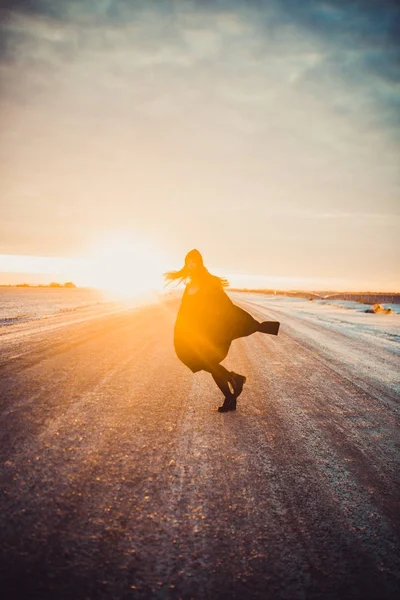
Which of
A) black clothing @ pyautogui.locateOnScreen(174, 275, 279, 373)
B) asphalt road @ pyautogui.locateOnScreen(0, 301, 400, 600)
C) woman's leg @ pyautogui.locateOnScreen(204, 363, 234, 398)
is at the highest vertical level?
black clothing @ pyautogui.locateOnScreen(174, 275, 279, 373)

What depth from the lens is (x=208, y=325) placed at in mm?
4996

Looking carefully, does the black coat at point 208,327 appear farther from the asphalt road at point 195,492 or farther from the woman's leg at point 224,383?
the asphalt road at point 195,492

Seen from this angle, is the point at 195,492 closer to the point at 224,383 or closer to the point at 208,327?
the point at 224,383

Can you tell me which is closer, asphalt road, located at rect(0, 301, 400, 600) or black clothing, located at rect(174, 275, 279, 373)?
asphalt road, located at rect(0, 301, 400, 600)

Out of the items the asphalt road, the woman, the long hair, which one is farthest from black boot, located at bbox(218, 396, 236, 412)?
the long hair

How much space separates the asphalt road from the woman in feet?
2.22

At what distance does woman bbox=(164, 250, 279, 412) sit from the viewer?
498 centimetres

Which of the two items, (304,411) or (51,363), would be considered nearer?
(304,411)

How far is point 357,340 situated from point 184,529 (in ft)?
41.0

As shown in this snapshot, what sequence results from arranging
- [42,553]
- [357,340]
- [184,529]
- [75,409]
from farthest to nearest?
[357,340], [75,409], [184,529], [42,553]

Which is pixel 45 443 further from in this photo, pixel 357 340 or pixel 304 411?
pixel 357 340

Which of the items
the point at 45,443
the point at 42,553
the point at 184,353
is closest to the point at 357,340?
the point at 184,353

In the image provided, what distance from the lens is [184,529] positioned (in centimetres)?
236

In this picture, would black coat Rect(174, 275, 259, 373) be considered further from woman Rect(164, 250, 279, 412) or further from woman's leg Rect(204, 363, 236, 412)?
woman's leg Rect(204, 363, 236, 412)
